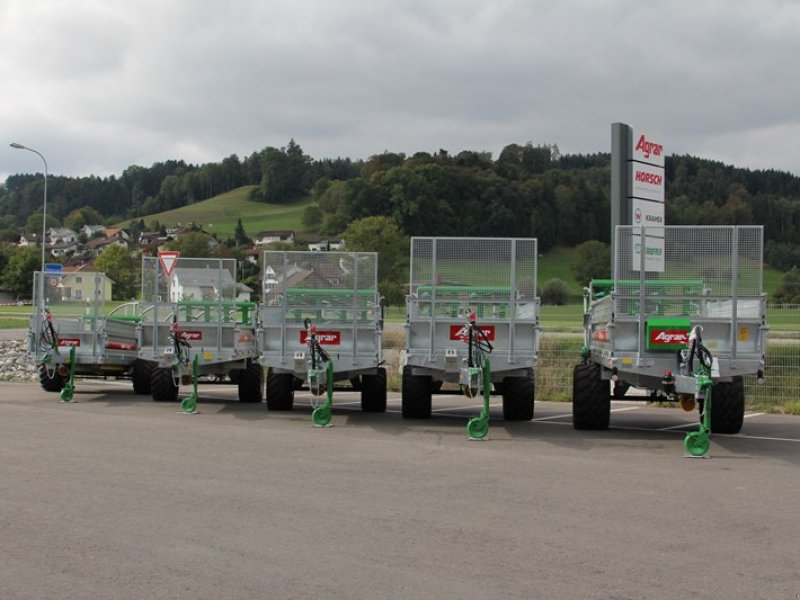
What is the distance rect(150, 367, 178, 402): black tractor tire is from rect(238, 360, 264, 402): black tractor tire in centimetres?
A: 127

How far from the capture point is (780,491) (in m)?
9.95

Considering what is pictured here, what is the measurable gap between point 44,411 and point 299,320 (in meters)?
4.80

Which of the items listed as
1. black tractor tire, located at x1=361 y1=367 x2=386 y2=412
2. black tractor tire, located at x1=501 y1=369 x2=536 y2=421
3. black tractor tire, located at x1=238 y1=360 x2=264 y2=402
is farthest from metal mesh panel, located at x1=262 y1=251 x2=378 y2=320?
black tractor tire, located at x1=238 y1=360 x2=264 y2=402

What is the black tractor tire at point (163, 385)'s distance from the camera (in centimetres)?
1983

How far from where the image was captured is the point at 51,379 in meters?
22.3

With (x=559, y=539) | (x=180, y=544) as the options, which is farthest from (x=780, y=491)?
(x=180, y=544)

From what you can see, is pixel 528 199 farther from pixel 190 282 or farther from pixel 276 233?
pixel 190 282

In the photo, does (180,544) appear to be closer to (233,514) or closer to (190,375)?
(233,514)

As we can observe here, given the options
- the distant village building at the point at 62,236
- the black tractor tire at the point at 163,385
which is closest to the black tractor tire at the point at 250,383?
the black tractor tire at the point at 163,385

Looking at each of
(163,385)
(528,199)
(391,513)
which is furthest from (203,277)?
(528,199)

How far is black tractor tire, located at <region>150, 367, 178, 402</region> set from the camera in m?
19.8

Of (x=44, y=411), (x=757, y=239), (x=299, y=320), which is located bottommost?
(x=44, y=411)

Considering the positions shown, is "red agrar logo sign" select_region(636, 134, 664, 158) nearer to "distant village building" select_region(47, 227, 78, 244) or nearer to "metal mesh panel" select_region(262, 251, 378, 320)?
"metal mesh panel" select_region(262, 251, 378, 320)

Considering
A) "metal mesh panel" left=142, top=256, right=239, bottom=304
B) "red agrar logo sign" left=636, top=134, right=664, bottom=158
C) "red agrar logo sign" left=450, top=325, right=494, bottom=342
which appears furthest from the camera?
"red agrar logo sign" left=636, top=134, right=664, bottom=158
